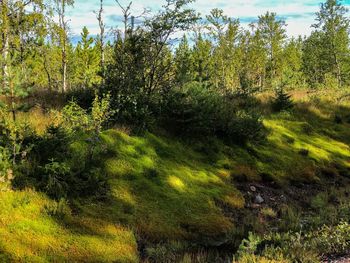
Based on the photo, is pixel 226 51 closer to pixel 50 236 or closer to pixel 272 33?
pixel 272 33

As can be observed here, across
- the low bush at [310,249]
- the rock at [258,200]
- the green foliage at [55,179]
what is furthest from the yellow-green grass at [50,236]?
the rock at [258,200]

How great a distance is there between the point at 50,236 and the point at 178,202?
3.56 metres

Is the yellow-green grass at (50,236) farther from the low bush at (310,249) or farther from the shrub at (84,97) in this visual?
the shrub at (84,97)

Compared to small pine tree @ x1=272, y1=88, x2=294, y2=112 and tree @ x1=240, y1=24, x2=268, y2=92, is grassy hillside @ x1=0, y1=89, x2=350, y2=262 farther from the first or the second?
tree @ x1=240, y1=24, x2=268, y2=92

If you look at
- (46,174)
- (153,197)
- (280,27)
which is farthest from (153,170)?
(280,27)

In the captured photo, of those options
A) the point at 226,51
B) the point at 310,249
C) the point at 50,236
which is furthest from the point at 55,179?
→ the point at 226,51

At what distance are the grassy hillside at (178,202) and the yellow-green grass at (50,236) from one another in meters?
0.02

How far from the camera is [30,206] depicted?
688 centimetres

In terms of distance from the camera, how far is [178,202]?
8.91 meters

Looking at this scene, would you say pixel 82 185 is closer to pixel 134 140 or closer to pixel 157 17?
pixel 134 140

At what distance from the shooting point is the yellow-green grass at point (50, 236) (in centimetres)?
599

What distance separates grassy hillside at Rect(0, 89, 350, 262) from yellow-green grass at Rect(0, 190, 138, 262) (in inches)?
0.7

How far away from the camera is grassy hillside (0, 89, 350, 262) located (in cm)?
659

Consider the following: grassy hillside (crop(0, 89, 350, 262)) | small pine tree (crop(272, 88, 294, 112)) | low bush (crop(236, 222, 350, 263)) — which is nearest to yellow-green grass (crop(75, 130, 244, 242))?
grassy hillside (crop(0, 89, 350, 262))
